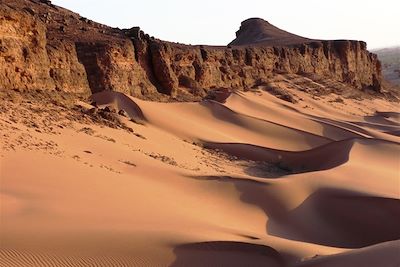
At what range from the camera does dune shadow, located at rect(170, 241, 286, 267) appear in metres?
5.52

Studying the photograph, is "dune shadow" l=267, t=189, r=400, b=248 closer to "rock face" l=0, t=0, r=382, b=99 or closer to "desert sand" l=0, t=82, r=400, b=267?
"desert sand" l=0, t=82, r=400, b=267

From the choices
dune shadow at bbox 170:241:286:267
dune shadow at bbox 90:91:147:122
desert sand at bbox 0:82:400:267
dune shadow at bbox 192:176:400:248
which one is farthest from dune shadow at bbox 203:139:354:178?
dune shadow at bbox 170:241:286:267

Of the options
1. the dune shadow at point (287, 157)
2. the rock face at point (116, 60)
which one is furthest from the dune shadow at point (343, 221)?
the rock face at point (116, 60)

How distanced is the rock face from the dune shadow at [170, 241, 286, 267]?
8.67m

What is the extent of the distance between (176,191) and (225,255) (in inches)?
136

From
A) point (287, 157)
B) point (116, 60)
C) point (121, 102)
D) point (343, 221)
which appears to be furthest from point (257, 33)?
Result: point (343, 221)

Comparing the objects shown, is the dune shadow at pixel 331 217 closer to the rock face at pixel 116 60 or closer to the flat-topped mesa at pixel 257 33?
the rock face at pixel 116 60

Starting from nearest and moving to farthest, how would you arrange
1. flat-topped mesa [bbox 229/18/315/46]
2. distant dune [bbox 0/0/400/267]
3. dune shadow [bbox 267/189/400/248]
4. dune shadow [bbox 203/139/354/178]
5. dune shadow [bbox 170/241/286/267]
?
dune shadow [bbox 170/241/286/267] → distant dune [bbox 0/0/400/267] → dune shadow [bbox 267/189/400/248] → dune shadow [bbox 203/139/354/178] → flat-topped mesa [bbox 229/18/315/46]

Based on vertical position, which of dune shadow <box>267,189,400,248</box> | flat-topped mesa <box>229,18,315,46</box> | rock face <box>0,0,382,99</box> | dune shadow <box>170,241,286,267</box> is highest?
flat-topped mesa <box>229,18,315,46</box>

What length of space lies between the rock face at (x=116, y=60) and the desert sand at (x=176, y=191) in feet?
3.19

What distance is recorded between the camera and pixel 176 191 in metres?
9.05

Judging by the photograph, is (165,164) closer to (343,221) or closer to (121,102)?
(343,221)

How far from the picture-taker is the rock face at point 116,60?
13.2m

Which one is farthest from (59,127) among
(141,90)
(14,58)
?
(141,90)
